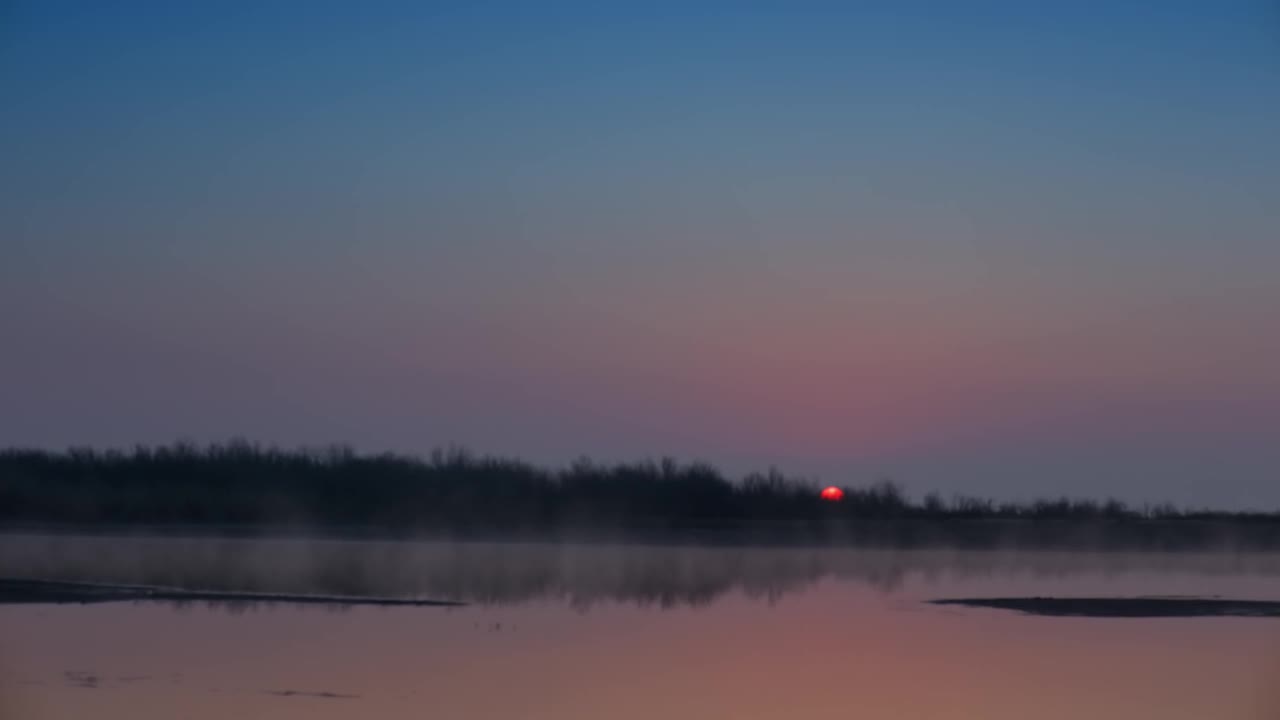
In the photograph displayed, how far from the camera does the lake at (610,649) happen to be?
39.7 ft

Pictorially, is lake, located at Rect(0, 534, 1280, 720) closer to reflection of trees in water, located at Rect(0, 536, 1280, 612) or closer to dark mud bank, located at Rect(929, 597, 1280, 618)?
reflection of trees in water, located at Rect(0, 536, 1280, 612)

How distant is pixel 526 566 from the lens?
85.8ft

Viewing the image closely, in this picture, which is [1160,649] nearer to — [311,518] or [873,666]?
[873,666]

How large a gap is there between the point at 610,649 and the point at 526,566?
436 inches

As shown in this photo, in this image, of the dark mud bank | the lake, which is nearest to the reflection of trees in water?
the lake

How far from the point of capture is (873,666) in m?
14.4

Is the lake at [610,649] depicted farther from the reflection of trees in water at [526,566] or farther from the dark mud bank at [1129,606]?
the dark mud bank at [1129,606]

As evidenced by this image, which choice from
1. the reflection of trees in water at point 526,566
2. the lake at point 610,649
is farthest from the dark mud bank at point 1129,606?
the reflection of trees in water at point 526,566

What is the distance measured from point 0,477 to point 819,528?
19.5 meters

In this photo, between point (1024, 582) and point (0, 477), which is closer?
point (1024, 582)

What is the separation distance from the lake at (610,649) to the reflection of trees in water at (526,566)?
14cm

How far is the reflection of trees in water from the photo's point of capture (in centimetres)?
2080

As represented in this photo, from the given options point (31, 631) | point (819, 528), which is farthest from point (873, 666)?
point (819, 528)

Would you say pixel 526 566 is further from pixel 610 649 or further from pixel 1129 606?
pixel 610 649
